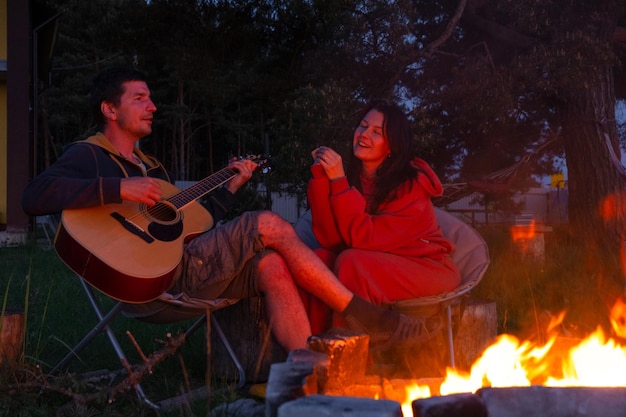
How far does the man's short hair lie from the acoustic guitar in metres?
0.60

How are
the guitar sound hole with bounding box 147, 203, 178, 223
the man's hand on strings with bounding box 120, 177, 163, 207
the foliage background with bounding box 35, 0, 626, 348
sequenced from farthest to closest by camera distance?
the foliage background with bounding box 35, 0, 626, 348 < the guitar sound hole with bounding box 147, 203, 178, 223 < the man's hand on strings with bounding box 120, 177, 163, 207

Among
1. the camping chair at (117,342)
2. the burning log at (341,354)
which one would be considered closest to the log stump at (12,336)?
the camping chair at (117,342)

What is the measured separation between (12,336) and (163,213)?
2.55ft

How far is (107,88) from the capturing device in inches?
122

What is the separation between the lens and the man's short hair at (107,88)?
3092mm

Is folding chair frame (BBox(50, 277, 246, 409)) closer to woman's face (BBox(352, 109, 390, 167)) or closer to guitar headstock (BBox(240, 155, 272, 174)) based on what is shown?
guitar headstock (BBox(240, 155, 272, 174))

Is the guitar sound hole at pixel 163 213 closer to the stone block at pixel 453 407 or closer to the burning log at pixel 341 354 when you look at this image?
the burning log at pixel 341 354

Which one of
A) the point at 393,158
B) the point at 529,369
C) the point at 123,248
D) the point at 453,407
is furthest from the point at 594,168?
the point at 453,407

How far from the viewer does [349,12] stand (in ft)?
20.9

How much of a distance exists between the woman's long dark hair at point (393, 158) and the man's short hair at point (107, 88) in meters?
1.15

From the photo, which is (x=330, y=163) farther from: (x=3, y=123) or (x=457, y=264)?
(x=3, y=123)

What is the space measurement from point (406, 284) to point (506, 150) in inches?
231

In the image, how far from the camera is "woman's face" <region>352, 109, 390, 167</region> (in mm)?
3260

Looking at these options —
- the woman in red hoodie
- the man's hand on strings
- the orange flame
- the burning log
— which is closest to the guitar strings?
the man's hand on strings
